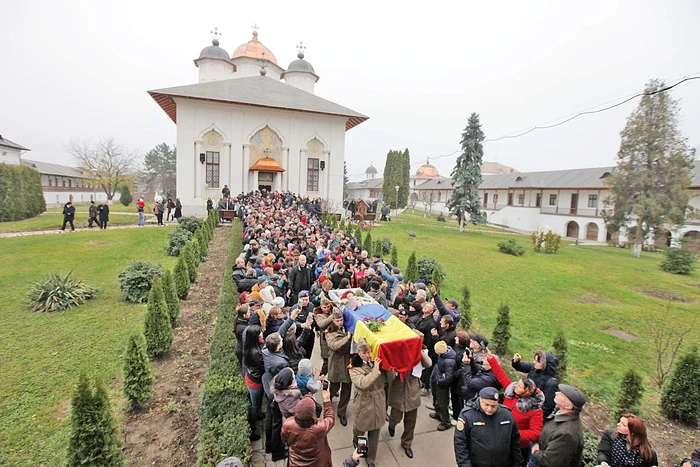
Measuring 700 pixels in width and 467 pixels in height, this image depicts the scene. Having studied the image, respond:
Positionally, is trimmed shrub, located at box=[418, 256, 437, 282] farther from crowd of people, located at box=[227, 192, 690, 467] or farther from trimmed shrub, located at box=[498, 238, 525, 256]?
trimmed shrub, located at box=[498, 238, 525, 256]

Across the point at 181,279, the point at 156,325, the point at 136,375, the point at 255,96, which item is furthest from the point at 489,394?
the point at 255,96

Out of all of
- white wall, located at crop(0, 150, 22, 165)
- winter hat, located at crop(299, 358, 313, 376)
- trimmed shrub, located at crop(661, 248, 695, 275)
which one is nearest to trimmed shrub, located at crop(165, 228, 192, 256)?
winter hat, located at crop(299, 358, 313, 376)

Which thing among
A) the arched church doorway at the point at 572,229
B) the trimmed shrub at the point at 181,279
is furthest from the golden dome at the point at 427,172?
the trimmed shrub at the point at 181,279

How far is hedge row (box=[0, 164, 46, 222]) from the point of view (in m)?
20.3

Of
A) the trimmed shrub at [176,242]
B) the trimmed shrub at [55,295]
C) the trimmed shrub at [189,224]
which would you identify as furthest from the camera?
the trimmed shrub at [189,224]

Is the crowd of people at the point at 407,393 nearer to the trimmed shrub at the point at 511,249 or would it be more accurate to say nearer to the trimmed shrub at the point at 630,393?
the trimmed shrub at the point at 630,393

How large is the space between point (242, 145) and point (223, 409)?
2560 cm

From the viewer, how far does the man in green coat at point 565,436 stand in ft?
10.2

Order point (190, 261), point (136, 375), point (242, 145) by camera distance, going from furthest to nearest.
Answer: point (242, 145)
point (190, 261)
point (136, 375)

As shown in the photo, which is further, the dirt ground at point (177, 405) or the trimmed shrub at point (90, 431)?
the dirt ground at point (177, 405)

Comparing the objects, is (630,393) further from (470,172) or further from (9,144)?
(9,144)

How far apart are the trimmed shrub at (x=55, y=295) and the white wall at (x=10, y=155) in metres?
43.3

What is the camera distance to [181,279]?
8992 millimetres

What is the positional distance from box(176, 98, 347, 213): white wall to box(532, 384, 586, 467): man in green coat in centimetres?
2664
